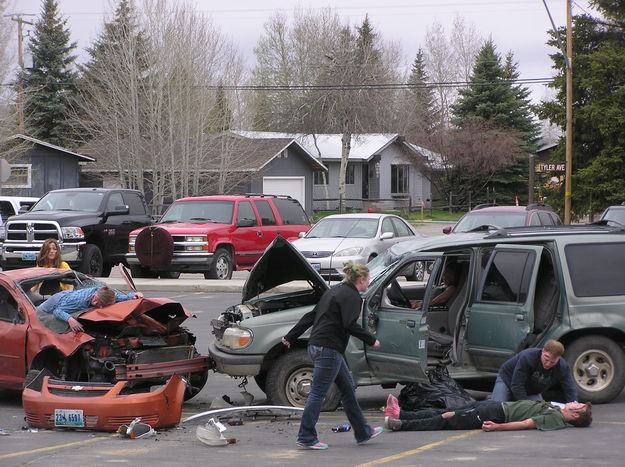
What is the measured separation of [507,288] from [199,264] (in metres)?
12.9

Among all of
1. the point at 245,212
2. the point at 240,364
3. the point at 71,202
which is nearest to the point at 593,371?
the point at 240,364

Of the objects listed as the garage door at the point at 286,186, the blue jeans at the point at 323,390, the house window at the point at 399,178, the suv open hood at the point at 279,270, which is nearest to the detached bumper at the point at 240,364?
the suv open hood at the point at 279,270

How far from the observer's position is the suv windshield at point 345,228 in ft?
73.3

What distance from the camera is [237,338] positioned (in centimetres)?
994

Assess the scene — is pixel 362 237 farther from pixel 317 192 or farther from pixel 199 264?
pixel 317 192

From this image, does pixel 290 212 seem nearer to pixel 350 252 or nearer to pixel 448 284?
pixel 350 252

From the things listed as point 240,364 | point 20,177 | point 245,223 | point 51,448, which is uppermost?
point 20,177

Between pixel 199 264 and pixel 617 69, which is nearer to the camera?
pixel 199 264

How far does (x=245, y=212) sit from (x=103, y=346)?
1347cm

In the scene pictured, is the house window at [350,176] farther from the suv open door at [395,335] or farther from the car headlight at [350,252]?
the suv open door at [395,335]

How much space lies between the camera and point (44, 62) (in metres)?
62.3

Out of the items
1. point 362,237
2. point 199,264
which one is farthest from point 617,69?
point 199,264

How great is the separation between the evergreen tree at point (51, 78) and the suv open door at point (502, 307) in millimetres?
51244

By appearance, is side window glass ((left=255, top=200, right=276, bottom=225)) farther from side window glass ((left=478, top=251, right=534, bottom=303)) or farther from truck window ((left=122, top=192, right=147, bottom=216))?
side window glass ((left=478, top=251, right=534, bottom=303))
